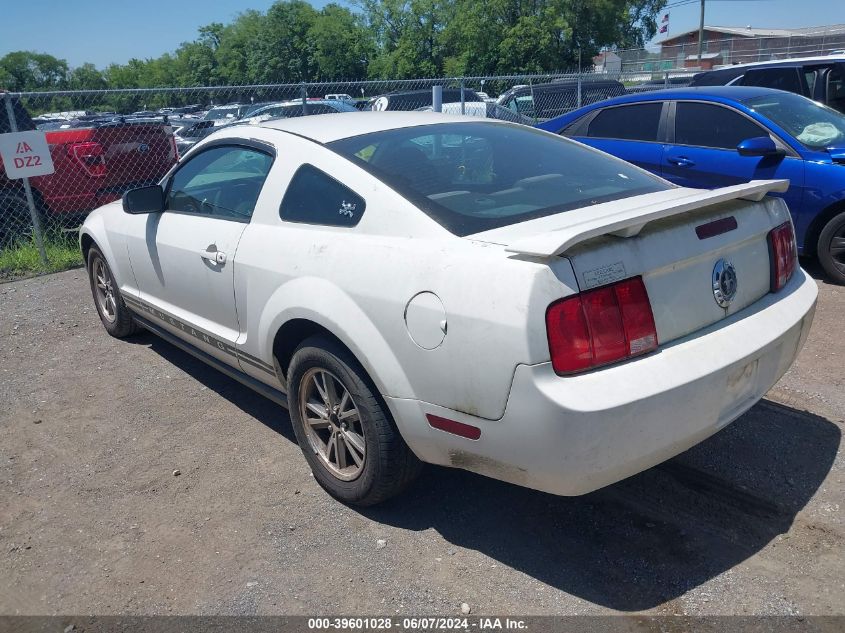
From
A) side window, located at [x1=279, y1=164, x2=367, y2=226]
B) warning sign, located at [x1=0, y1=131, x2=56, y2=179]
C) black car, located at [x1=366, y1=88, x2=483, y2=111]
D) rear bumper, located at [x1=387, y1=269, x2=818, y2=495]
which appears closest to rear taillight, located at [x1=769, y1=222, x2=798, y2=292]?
rear bumper, located at [x1=387, y1=269, x2=818, y2=495]

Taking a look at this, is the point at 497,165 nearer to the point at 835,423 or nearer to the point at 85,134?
the point at 835,423

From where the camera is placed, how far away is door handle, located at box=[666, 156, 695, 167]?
658 centimetres

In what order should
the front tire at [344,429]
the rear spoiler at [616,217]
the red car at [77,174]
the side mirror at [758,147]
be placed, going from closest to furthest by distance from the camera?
the rear spoiler at [616,217] → the front tire at [344,429] → the side mirror at [758,147] → the red car at [77,174]

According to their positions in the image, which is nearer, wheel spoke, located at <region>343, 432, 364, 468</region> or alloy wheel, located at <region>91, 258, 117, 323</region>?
wheel spoke, located at <region>343, 432, 364, 468</region>

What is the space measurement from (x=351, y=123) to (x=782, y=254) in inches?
84.3

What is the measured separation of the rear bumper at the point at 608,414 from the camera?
2379mm

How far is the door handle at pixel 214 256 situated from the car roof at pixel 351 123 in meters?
0.71

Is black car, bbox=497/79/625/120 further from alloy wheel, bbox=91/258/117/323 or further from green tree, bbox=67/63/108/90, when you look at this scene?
green tree, bbox=67/63/108/90

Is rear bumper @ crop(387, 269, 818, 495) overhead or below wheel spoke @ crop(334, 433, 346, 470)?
overhead

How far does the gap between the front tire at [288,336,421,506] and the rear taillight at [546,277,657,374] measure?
869mm

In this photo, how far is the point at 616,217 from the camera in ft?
8.63

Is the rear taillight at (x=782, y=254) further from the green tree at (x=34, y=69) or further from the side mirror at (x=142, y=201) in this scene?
the green tree at (x=34, y=69)

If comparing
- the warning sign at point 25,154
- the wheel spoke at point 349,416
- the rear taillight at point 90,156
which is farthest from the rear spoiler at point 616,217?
the rear taillight at point 90,156

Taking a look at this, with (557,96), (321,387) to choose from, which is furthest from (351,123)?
(557,96)
